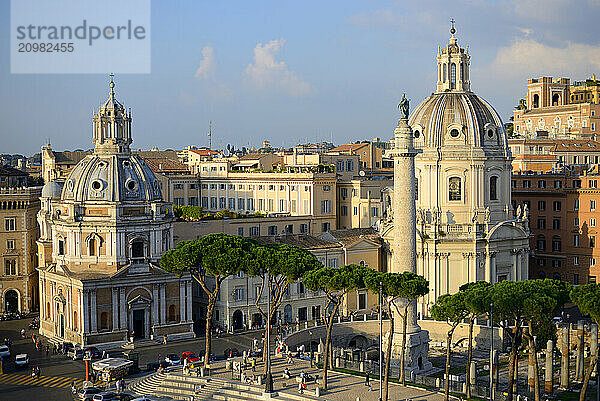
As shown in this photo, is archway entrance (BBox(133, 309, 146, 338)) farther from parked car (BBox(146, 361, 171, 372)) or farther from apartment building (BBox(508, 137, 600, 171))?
apartment building (BBox(508, 137, 600, 171))

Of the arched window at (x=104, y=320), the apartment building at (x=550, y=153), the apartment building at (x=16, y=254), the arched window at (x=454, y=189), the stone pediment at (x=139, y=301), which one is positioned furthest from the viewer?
the apartment building at (x=550, y=153)

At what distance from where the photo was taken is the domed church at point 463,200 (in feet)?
231

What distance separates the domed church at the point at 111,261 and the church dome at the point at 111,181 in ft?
0.24

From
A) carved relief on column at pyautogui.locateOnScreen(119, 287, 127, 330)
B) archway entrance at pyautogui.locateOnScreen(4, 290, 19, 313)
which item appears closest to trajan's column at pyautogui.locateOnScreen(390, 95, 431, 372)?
carved relief on column at pyautogui.locateOnScreen(119, 287, 127, 330)

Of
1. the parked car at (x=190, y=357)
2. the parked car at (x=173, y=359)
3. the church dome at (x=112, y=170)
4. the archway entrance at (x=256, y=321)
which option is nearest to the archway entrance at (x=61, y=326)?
the church dome at (x=112, y=170)

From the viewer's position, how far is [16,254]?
75.4m

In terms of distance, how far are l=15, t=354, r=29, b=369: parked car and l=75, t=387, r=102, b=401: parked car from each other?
326 inches

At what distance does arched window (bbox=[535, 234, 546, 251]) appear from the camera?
278 feet

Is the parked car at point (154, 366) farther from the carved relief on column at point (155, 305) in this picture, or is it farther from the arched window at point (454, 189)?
the arched window at point (454, 189)

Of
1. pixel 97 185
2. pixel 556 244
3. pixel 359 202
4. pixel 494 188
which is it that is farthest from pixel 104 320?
pixel 556 244

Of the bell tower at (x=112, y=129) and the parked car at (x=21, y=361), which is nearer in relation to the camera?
the parked car at (x=21, y=361)

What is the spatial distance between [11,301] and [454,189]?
3940 centimetres

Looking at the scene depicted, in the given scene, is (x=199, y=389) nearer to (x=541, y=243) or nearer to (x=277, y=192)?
(x=277, y=192)

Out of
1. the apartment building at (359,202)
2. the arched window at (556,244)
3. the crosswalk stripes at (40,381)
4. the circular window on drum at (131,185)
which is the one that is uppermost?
the circular window on drum at (131,185)
